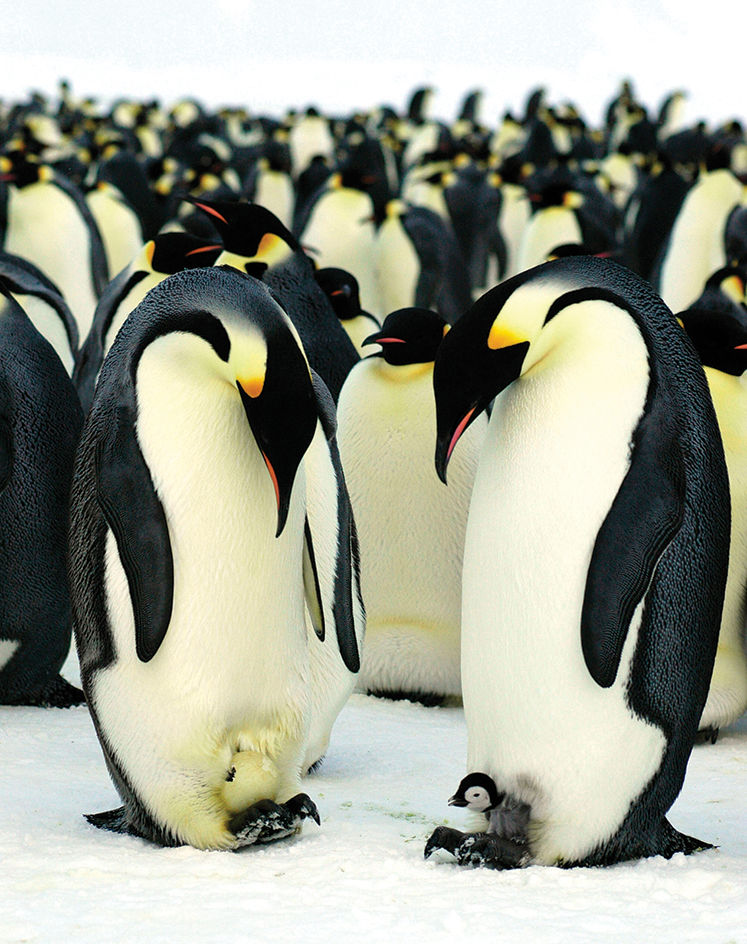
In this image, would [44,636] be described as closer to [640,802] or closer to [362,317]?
[640,802]

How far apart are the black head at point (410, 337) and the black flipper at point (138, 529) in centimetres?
155

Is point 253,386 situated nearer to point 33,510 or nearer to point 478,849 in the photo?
point 478,849

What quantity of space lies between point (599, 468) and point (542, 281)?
14.8 inches

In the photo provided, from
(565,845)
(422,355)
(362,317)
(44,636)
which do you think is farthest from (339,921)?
(362,317)

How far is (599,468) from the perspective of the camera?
245 centimetres

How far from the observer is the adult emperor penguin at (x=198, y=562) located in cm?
245

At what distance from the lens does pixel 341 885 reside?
2.30 meters

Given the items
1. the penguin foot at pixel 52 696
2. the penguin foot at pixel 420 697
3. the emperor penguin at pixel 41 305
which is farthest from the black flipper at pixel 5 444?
the emperor penguin at pixel 41 305

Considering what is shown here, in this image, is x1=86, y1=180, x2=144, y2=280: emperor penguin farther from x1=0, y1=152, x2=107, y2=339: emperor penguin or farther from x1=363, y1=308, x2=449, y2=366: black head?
x1=363, y1=308, x2=449, y2=366: black head

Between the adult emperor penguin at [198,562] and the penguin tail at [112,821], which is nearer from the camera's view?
the adult emperor penguin at [198,562]

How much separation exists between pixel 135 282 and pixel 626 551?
3272mm

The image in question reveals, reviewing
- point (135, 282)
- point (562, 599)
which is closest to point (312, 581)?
point (562, 599)

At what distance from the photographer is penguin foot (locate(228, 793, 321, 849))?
2520 millimetres

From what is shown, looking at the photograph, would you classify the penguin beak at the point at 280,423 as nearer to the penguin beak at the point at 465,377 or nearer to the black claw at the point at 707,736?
the penguin beak at the point at 465,377
